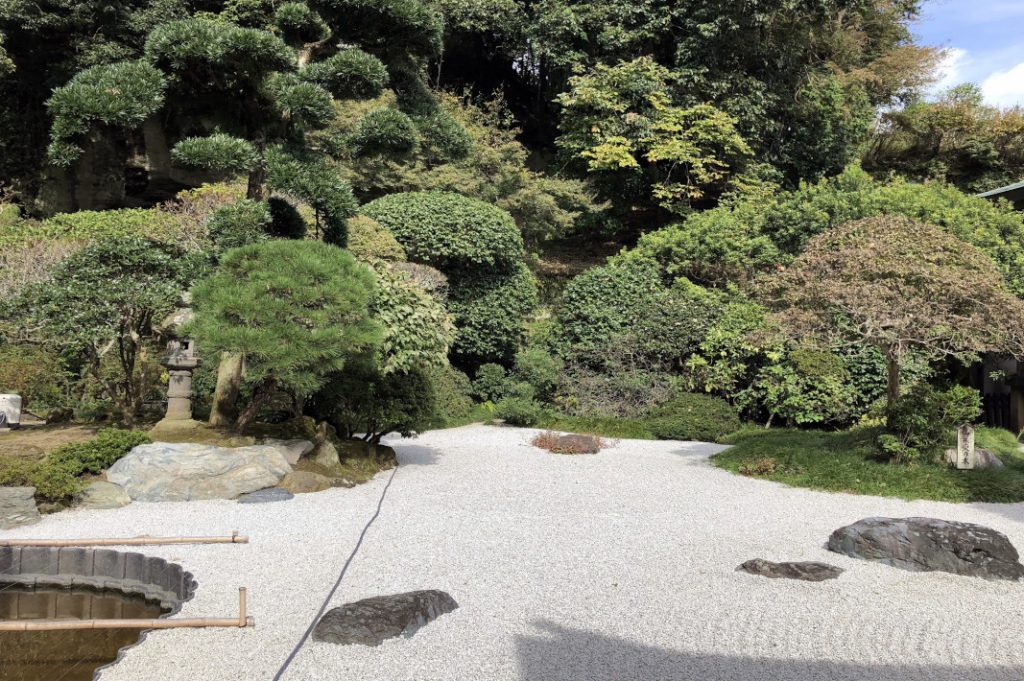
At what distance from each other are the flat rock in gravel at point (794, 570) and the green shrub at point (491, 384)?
9532 mm

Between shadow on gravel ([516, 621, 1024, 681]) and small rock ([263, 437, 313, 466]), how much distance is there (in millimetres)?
4508

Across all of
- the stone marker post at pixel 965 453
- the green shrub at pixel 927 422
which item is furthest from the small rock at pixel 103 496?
the stone marker post at pixel 965 453

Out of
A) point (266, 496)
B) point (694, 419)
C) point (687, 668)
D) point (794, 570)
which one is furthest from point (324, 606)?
point (694, 419)

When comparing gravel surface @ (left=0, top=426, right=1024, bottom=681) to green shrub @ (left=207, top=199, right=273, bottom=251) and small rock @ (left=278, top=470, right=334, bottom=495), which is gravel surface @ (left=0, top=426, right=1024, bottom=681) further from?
green shrub @ (left=207, top=199, right=273, bottom=251)

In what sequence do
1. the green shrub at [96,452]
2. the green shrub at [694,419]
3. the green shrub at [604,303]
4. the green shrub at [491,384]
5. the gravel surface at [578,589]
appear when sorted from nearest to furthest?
1. the gravel surface at [578,589]
2. the green shrub at [96,452]
3. the green shrub at [694,419]
4. the green shrub at [604,303]
5. the green shrub at [491,384]

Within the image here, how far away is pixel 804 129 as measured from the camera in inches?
740

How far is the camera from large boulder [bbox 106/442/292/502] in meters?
6.51

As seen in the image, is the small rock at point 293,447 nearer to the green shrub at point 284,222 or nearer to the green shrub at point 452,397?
the green shrub at point 284,222

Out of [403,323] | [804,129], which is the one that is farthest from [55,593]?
[804,129]

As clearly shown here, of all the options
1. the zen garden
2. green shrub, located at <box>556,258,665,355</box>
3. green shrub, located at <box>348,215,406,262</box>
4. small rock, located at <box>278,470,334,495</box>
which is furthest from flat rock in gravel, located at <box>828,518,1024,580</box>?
green shrub, located at <box>348,215,406,262</box>

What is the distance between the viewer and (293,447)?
24.7 feet

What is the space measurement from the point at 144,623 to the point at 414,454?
246 inches

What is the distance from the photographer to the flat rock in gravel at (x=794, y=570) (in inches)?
177

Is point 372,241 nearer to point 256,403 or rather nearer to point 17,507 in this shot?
point 256,403
